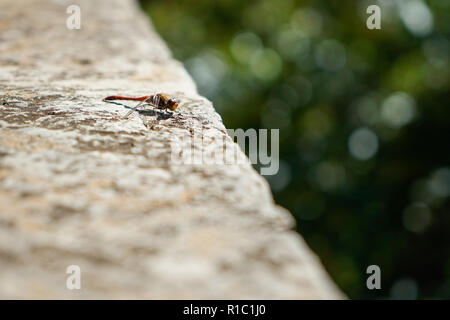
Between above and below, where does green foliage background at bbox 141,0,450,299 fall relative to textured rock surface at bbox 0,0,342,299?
above

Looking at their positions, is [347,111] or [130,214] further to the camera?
[347,111]

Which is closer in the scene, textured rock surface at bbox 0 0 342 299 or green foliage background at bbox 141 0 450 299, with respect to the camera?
textured rock surface at bbox 0 0 342 299

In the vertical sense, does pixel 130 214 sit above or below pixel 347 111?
below

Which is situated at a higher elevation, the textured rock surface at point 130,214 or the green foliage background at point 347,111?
the green foliage background at point 347,111

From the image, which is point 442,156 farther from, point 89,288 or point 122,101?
point 89,288
